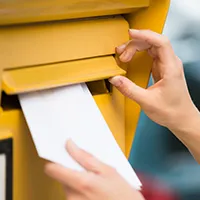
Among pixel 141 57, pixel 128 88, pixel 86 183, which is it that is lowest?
pixel 86 183

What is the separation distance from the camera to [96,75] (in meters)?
0.83

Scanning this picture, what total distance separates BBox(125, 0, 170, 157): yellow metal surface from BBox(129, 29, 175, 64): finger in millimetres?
51

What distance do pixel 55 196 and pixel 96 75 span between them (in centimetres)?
25

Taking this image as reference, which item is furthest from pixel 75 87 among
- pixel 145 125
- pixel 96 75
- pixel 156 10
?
pixel 145 125

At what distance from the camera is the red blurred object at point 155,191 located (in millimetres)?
1308

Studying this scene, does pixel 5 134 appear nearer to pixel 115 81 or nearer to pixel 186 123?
pixel 115 81

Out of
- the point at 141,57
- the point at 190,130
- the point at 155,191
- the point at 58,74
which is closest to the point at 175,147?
the point at 155,191

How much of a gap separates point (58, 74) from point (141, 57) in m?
0.25

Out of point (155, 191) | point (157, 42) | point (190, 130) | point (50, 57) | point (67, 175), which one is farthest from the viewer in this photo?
point (155, 191)

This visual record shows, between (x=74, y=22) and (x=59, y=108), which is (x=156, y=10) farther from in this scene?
(x=59, y=108)

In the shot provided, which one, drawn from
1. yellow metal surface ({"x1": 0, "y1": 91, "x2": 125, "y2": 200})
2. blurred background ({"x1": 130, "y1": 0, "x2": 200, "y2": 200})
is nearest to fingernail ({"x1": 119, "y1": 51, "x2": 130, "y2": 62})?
yellow metal surface ({"x1": 0, "y1": 91, "x2": 125, "y2": 200})

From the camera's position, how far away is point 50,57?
774 mm

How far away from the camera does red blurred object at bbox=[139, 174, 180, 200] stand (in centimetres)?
131

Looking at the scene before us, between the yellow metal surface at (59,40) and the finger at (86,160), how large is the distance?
0.17 m
